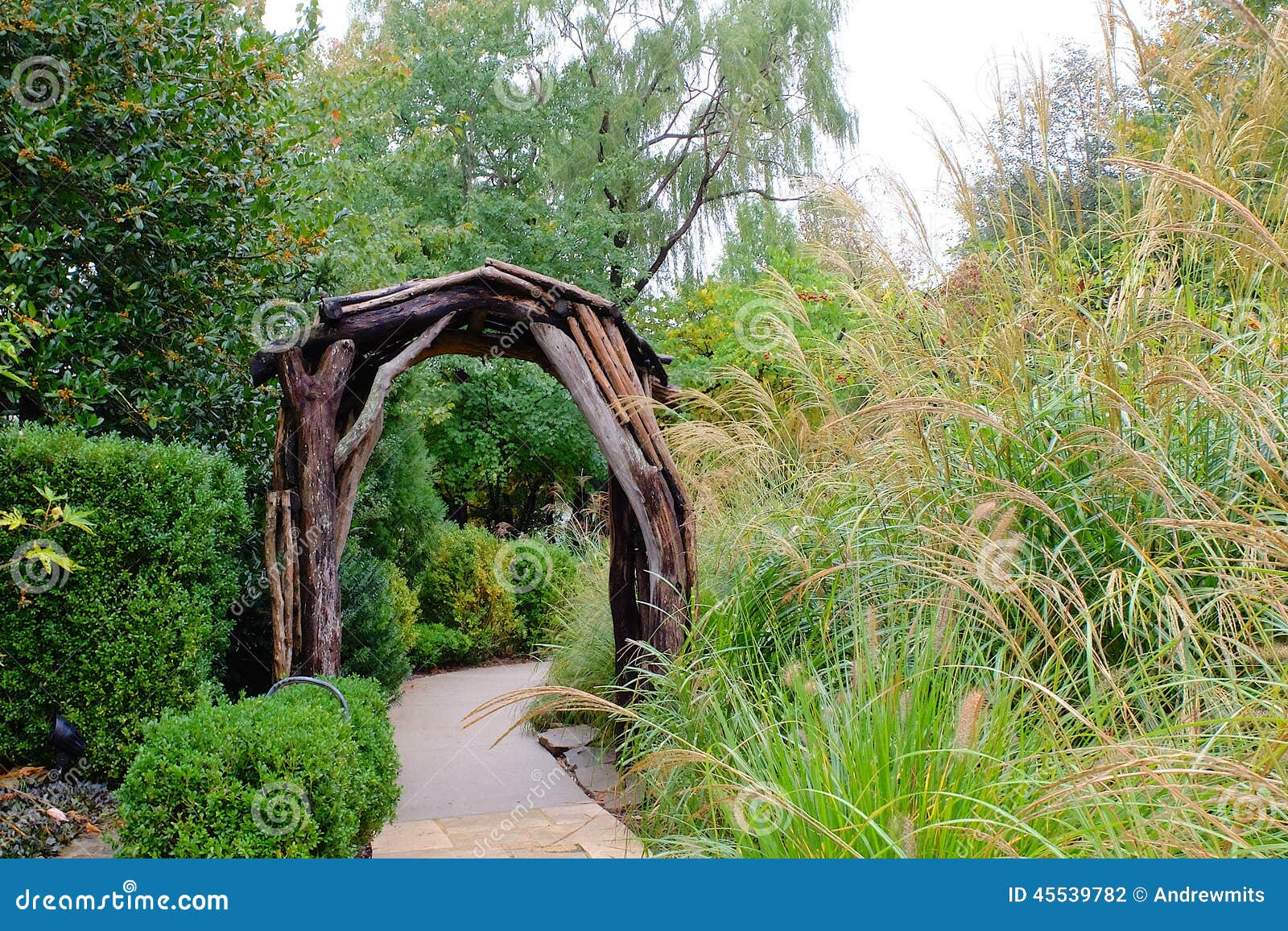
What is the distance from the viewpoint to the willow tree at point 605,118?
1262 cm

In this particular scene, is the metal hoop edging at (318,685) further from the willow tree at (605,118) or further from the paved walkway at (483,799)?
the willow tree at (605,118)

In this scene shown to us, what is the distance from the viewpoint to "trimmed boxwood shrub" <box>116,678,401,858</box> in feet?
8.75

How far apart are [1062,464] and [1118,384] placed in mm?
373

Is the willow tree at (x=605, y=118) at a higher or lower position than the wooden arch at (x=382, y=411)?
higher

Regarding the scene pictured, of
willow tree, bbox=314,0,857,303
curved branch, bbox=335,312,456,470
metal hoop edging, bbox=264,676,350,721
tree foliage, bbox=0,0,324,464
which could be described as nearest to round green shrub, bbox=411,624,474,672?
tree foliage, bbox=0,0,324,464

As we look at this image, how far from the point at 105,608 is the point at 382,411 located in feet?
4.58

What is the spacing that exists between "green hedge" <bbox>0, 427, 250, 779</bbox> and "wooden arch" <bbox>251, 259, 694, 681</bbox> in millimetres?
375

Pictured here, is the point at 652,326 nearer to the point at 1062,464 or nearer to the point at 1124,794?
the point at 1062,464

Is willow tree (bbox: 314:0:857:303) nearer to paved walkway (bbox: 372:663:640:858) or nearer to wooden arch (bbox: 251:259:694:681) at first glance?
paved walkway (bbox: 372:663:640:858)

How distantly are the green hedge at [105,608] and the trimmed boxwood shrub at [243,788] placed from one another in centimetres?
78

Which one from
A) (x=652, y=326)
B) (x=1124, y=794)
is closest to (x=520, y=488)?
(x=652, y=326)

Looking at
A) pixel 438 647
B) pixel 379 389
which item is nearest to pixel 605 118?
pixel 438 647

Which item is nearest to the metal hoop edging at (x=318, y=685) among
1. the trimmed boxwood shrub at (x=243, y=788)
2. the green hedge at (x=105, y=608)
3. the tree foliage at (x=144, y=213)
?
the trimmed boxwood shrub at (x=243, y=788)

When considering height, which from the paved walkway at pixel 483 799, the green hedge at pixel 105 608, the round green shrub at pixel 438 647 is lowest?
the paved walkway at pixel 483 799
